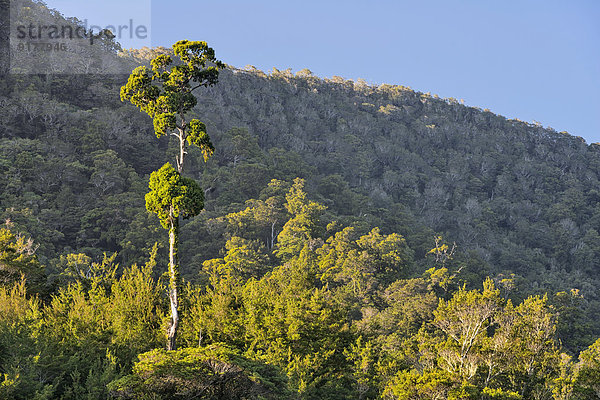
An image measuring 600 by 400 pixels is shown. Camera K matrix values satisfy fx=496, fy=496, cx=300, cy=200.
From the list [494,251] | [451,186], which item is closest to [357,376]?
[494,251]

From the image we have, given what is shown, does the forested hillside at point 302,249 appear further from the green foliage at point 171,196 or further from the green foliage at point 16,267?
the green foliage at point 171,196

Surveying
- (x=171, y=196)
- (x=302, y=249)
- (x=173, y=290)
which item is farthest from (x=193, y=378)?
(x=302, y=249)

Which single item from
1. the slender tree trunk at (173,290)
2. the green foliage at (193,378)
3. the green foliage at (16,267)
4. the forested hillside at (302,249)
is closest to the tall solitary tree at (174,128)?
the slender tree trunk at (173,290)

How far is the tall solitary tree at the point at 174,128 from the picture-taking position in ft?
50.8

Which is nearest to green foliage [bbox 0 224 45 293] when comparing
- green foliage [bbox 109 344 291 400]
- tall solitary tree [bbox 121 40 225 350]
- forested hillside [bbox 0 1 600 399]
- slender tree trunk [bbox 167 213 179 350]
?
forested hillside [bbox 0 1 600 399]

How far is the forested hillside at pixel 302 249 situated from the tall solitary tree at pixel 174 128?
3.00m

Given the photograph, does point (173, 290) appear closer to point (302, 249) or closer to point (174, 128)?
point (174, 128)

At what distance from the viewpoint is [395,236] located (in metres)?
46.8

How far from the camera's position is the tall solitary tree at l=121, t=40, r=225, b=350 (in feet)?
50.8

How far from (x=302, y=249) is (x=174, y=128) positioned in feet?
98.2

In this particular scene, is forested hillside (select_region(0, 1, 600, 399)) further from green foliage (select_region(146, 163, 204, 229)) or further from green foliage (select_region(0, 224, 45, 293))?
green foliage (select_region(146, 163, 204, 229))

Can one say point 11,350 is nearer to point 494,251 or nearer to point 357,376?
point 357,376

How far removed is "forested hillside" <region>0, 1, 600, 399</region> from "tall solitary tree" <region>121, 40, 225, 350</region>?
118 inches

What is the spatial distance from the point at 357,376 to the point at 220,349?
10280mm
